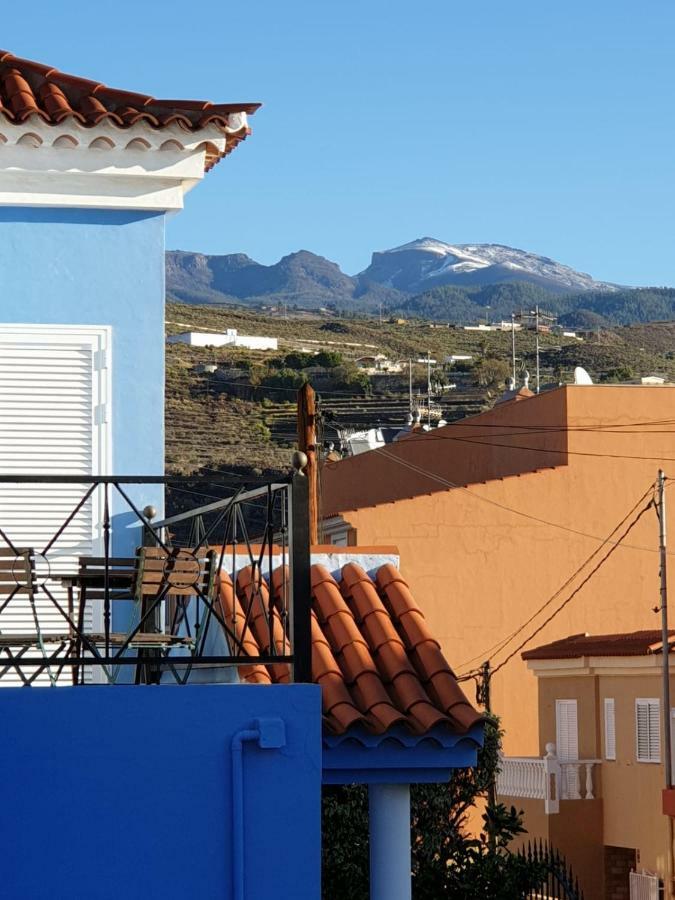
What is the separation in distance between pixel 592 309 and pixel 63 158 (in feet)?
523

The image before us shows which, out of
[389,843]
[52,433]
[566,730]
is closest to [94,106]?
[52,433]

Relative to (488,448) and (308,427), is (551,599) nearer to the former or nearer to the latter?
(488,448)

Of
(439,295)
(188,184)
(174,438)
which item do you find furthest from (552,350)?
(439,295)

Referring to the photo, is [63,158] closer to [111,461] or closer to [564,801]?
[111,461]

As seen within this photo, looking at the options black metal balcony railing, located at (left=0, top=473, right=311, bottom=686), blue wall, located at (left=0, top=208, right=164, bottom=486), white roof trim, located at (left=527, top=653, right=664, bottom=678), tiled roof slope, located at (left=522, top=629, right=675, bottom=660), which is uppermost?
blue wall, located at (left=0, top=208, right=164, bottom=486)

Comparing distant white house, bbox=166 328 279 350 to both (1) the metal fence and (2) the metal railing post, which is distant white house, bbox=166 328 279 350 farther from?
(2) the metal railing post

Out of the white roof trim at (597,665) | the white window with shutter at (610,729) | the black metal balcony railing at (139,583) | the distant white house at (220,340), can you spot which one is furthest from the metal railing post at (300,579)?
the distant white house at (220,340)

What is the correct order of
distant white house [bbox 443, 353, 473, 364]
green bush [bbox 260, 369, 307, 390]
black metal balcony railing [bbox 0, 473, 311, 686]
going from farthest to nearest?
distant white house [bbox 443, 353, 473, 364]
green bush [bbox 260, 369, 307, 390]
black metal balcony railing [bbox 0, 473, 311, 686]

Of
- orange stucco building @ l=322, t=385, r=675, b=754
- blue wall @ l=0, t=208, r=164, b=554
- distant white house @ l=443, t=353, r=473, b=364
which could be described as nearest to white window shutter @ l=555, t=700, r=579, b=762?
orange stucco building @ l=322, t=385, r=675, b=754

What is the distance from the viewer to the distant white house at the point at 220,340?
7594 cm

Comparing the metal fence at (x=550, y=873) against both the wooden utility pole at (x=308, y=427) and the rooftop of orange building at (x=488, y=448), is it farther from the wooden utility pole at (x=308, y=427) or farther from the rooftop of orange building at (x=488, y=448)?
the rooftop of orange building at (x=488, y=448)

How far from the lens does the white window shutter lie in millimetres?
33562

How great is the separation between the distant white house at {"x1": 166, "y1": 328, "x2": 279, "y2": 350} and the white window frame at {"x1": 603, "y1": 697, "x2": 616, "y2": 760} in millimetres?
→ 44224

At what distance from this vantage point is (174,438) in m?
58.3
